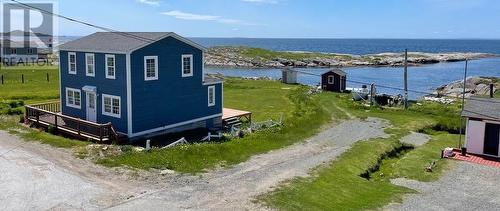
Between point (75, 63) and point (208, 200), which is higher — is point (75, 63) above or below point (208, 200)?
above

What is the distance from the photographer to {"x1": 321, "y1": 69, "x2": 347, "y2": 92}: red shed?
52.5m

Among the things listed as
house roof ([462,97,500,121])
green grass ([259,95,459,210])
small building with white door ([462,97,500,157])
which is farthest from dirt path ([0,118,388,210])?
house roof ([462,97,500,121])

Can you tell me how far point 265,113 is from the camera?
123ft

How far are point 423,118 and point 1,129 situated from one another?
2940 cm

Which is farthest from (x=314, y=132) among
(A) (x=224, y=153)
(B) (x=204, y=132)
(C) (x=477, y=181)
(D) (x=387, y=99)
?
(D) (x=387, y=99)

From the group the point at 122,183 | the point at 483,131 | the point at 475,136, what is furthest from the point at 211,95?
the point at 483,131

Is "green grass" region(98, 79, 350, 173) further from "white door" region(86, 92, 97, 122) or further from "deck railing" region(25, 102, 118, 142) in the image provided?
"white door" region(86, 92, 97, 122)

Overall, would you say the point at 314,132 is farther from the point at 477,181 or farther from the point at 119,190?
the point at 119,190

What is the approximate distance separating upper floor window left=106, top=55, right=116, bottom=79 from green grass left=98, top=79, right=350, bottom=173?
19.8 feet

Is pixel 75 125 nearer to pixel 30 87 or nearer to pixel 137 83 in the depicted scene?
pixel 137 83

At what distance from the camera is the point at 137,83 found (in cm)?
2584

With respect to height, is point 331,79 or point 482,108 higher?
point 331,79

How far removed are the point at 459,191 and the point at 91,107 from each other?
1999 cm

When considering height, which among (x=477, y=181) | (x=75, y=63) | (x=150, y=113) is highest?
(x=75, y=63)
